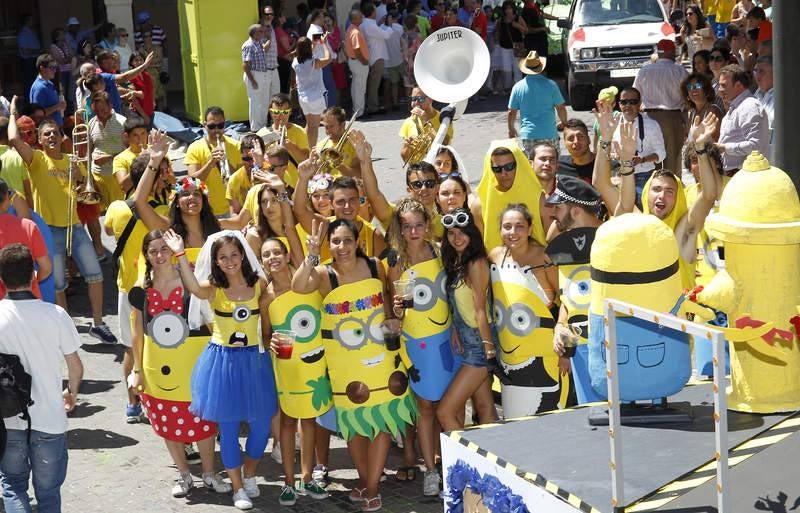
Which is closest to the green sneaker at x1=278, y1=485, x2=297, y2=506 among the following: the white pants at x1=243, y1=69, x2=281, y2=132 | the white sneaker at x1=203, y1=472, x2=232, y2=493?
the white sneaker at x1=203, y1=472, x2=232, y2=493

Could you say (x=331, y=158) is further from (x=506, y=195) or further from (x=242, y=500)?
(x=242, y=500)

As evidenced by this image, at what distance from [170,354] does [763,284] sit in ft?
12.6

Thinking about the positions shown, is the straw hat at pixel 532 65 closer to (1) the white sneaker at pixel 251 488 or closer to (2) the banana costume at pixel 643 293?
(1) the white sneaker at pixel 251 488

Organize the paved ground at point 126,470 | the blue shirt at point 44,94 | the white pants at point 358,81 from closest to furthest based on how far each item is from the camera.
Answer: the paved ground at point 126,470, the blue shirt at point 44,94, the white pants at point 358,81

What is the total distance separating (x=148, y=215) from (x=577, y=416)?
13.7 feet

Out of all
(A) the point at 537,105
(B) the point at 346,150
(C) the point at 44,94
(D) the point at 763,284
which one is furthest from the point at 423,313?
(C) the point at 44,94

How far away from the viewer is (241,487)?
23.7 feet

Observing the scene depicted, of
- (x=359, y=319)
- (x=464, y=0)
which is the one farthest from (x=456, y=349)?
(x=464, y=0)

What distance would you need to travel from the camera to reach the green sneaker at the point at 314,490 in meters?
7.26

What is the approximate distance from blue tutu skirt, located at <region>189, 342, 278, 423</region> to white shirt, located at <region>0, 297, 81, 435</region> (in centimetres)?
92

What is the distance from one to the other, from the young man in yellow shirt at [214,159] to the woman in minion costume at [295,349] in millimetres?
3008

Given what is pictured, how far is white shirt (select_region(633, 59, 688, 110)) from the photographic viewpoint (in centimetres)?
1351

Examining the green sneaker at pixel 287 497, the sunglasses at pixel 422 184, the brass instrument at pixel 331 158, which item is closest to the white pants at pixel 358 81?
the brass instrument at pixel 331 158

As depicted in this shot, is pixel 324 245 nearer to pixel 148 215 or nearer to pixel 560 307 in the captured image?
pixel 148 215
